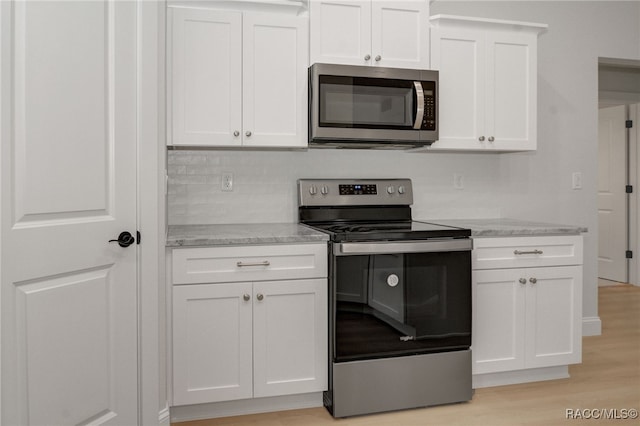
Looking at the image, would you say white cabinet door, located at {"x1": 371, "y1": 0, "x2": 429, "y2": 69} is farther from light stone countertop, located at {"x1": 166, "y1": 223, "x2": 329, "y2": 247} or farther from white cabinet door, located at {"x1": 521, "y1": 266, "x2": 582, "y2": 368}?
white cabinet door, located at {"x1": 521, "y1": 266, "x2": 582, "y2": 368}

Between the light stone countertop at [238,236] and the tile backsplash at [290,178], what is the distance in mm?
264

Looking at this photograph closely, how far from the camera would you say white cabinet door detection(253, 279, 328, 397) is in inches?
97.3

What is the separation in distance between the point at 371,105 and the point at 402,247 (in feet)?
2.59

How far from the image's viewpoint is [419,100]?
9.27ft

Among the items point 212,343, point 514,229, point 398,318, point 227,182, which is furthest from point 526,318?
point 227,182

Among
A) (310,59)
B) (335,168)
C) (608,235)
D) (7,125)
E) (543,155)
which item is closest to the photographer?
(7,125)

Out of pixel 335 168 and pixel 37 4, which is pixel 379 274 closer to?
pixel 335 168

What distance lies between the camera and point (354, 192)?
3.13 meters

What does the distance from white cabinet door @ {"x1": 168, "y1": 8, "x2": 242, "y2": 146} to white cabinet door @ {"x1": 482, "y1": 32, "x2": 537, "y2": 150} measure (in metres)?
1.43

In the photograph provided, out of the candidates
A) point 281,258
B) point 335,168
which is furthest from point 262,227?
point 335,168

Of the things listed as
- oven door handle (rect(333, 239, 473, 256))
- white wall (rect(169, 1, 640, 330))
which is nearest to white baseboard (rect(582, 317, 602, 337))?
white wall (rect(169, 1, 640, 330))

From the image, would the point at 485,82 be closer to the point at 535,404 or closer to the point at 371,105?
the point at 371,105

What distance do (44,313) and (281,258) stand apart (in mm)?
1017

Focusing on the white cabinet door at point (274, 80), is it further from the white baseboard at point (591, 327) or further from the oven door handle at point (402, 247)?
the white baseboard at point (591, 327)
